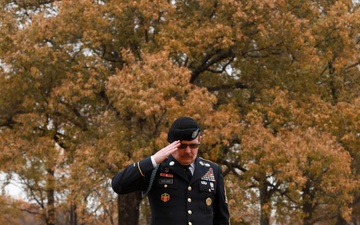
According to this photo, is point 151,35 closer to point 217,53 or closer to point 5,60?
point 217,53

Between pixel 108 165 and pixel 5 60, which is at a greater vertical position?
pixel 5 60

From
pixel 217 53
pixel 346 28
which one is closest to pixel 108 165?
pixel 217 53

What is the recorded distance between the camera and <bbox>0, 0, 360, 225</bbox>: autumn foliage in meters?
17.1

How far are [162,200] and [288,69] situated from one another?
53.4 ft

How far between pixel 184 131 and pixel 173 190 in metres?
0.47

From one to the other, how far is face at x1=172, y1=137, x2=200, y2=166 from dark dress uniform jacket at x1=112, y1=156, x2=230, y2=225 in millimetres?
74

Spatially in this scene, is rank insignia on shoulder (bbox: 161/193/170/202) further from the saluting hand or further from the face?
the saluting hand

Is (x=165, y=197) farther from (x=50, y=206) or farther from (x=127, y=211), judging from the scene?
(x=50, y=206)

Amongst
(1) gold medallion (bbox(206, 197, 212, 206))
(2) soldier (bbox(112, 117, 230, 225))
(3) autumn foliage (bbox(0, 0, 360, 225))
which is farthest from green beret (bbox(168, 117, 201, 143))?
(3) autumn foliage (bbox(0, 0, 360, 225))

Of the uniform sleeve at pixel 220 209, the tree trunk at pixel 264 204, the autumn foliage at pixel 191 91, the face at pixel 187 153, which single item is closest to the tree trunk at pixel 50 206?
the autumn foliage at pixel 191 91

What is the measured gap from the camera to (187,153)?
15.1 ft

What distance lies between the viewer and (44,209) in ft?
103

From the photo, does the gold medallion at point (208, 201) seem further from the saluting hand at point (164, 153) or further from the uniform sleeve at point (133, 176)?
the saluting hand at point (164, 153)

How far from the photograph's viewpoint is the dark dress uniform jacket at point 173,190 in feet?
15.0
